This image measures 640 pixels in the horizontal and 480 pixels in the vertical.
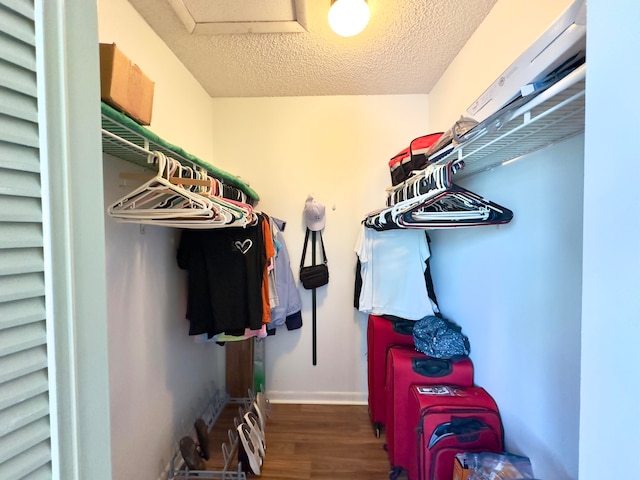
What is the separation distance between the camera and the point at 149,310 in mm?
1482

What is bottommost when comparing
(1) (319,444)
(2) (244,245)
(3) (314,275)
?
(1) (319,444)

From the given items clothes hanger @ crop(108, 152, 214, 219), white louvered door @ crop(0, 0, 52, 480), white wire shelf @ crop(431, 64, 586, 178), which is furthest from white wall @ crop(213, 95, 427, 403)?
white louvered door @ crop(0, 0, 52, 480)

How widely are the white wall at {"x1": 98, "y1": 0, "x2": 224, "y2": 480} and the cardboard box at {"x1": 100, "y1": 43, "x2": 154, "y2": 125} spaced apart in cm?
37

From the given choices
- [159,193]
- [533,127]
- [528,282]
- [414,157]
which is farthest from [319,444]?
[533,127]

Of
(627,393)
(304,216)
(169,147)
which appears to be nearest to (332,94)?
(304,216)

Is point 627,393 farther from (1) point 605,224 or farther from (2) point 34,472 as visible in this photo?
(2) point 34,472

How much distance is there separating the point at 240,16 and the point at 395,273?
5.67ft

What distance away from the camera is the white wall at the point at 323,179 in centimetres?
229

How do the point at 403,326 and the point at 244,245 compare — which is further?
the point at 403,326

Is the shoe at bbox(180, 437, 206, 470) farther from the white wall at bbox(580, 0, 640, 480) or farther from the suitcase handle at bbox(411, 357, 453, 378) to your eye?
the white wall at bbox(580, 0, 640, 480)

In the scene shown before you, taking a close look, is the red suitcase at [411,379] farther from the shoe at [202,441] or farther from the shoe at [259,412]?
the shoe at [202,441]

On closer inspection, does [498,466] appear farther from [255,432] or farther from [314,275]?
[314,275]

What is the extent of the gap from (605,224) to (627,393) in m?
0.25

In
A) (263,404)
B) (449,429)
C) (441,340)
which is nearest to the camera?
(449,429)
